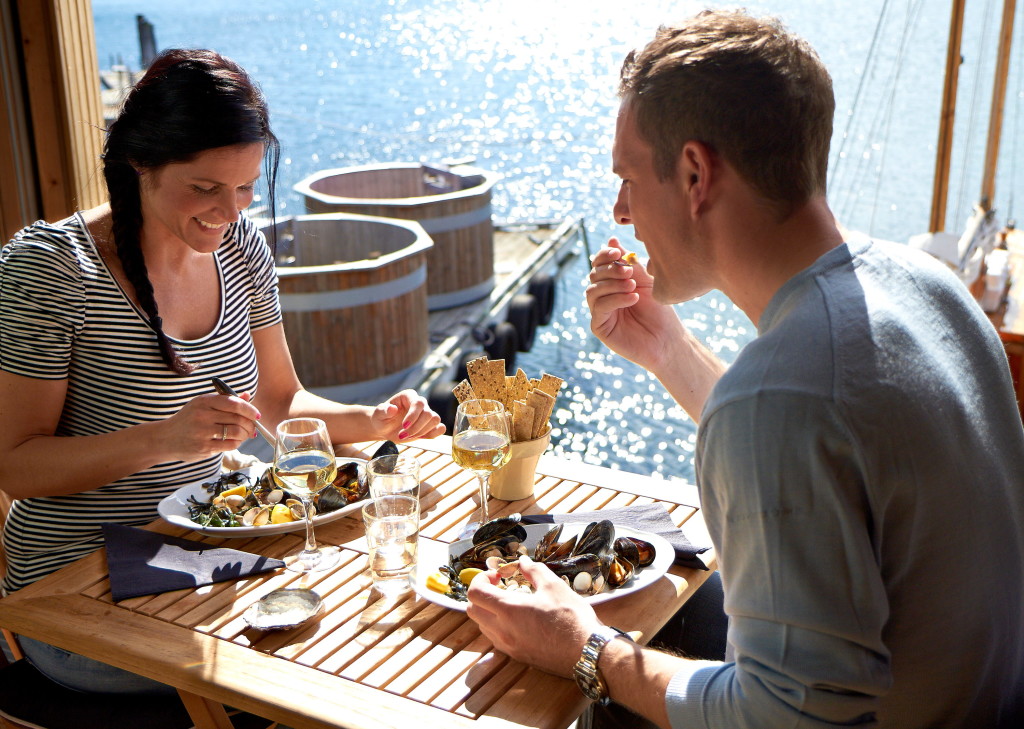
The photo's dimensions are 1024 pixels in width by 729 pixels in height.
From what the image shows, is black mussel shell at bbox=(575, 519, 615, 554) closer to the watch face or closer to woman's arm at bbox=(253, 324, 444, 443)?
the watch face

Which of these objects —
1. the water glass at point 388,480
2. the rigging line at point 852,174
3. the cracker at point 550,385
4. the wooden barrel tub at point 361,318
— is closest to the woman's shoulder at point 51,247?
the water glass at point 388,480

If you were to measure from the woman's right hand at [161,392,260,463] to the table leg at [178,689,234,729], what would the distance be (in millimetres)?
472

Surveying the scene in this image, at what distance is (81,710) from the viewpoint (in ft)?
5.84

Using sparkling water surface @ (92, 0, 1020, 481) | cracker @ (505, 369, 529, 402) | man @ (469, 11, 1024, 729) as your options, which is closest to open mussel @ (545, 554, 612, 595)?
man @ (469, 11, 1024, 729)

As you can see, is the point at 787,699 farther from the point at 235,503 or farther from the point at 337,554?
the point at 235,503

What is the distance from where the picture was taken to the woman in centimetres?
196

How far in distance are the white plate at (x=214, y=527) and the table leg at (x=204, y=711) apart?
1.10ft

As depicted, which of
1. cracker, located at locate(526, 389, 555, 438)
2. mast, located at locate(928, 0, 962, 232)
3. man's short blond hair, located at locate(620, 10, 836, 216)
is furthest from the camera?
mast, located at locate(928, 0, 962, 232)

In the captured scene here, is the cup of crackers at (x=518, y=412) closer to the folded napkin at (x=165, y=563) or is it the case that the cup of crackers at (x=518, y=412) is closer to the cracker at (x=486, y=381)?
the cracker at (x=486, y=381)

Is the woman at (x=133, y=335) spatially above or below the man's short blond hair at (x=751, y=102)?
below

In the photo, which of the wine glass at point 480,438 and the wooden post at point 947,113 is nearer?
the wine glass at point 480,438

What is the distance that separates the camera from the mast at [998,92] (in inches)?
281

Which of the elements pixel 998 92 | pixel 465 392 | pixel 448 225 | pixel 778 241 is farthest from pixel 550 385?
pixel 448 225

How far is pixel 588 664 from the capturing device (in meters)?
1.37
